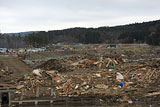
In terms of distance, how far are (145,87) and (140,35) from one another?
8513cm

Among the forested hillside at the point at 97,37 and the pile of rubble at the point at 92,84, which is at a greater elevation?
the forested hillside at the point at 97,37

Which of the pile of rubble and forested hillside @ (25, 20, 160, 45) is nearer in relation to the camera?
the pile of rubble

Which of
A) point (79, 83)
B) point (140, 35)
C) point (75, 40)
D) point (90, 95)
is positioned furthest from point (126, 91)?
A: point (75, 40)

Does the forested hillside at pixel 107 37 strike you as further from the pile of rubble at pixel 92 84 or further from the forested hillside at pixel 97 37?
the pile of rubble at pixel 92 84

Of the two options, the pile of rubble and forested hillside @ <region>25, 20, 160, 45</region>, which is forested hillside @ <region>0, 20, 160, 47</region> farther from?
the pile of rubble

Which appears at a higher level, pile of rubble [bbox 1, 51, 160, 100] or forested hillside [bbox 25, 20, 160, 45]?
forested hillside [bbox 25, 20, 160, 45]

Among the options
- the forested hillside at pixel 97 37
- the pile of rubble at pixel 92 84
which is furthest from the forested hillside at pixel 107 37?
the pile of rubble at pixel 92 84

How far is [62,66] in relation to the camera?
1991cm

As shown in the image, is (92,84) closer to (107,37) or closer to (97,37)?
(97,37)

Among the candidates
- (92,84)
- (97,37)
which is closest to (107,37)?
(97,37)

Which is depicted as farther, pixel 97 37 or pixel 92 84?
pixel 97 37

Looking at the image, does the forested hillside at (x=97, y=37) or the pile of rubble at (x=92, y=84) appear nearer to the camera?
the pile of rubble at (x=92, y=84)

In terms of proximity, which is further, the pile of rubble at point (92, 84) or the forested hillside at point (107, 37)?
the forested hillside at point (107, 37)

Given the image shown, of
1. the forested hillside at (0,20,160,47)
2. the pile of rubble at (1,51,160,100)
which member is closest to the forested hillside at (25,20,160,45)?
the forested hillside at (0,20,160,47)
